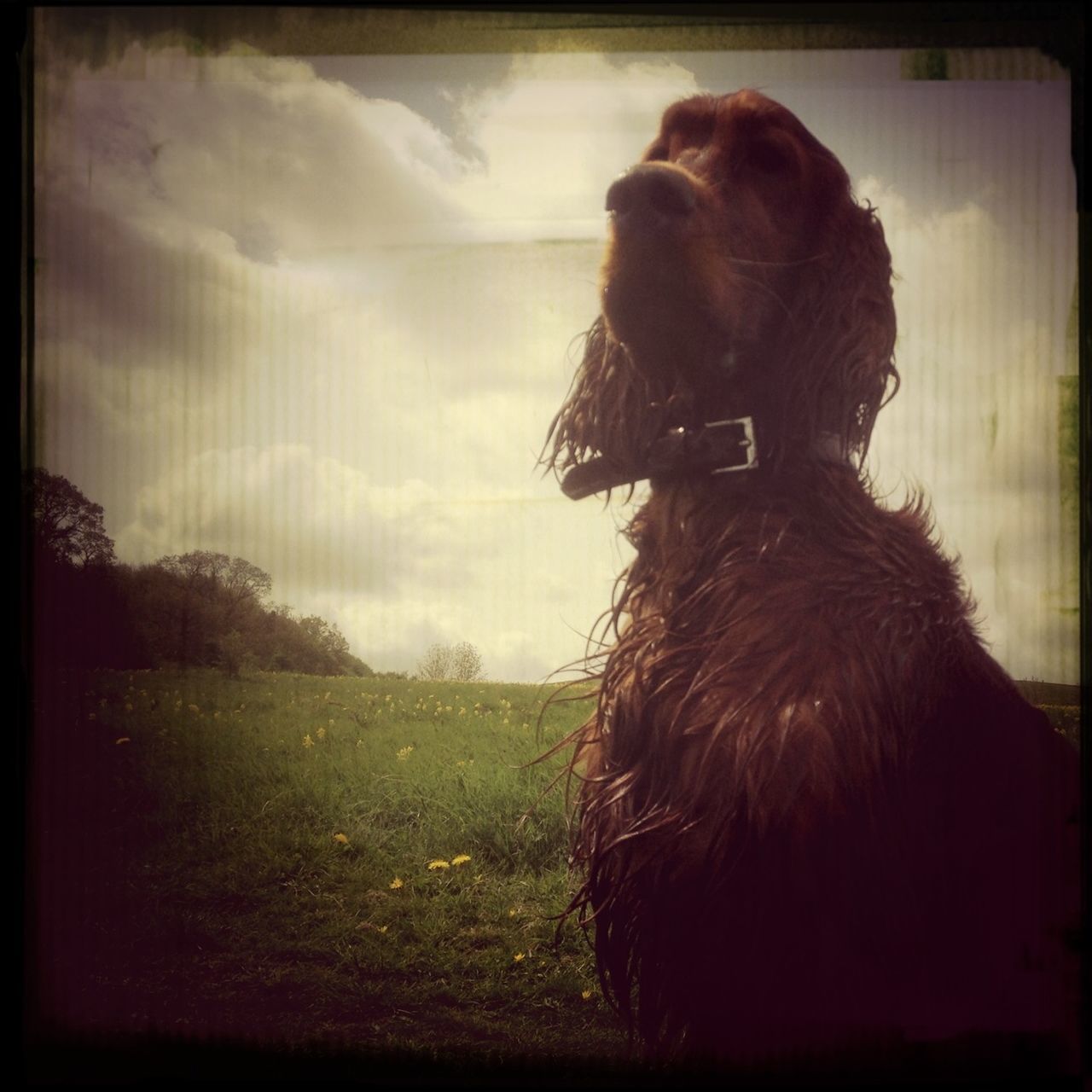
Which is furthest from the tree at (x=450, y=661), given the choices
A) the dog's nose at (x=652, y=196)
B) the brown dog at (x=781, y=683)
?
the dog's nose at (x=652, y=196)

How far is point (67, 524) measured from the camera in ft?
8.18

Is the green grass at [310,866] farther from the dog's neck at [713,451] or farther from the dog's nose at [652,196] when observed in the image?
the dog's nose at [652,196]

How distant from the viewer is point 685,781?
1.73 meters

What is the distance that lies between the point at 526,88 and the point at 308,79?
614 millimetres

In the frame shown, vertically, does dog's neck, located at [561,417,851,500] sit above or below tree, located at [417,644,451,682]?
above

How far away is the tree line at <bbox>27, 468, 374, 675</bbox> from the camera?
2.41 metres

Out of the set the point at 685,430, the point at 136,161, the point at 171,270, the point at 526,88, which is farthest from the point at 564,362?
the point at 136,161

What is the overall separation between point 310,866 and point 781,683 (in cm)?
142

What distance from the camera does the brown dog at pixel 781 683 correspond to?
1.72 m

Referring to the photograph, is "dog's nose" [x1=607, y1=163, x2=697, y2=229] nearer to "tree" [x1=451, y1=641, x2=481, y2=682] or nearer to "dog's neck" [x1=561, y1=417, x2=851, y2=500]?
"dog's neck" [x1=561, y1=417, x2=851, y2=500]

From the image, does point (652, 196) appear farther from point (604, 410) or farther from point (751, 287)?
point (604, 410)

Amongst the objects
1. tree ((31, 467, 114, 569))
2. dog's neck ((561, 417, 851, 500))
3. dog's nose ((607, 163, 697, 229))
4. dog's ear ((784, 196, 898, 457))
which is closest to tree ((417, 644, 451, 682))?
dog's neck ((561, 417, 851, 500))

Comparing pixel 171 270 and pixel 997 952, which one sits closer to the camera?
pixel 997 952

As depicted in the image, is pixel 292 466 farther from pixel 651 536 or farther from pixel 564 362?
pixel 651 536
